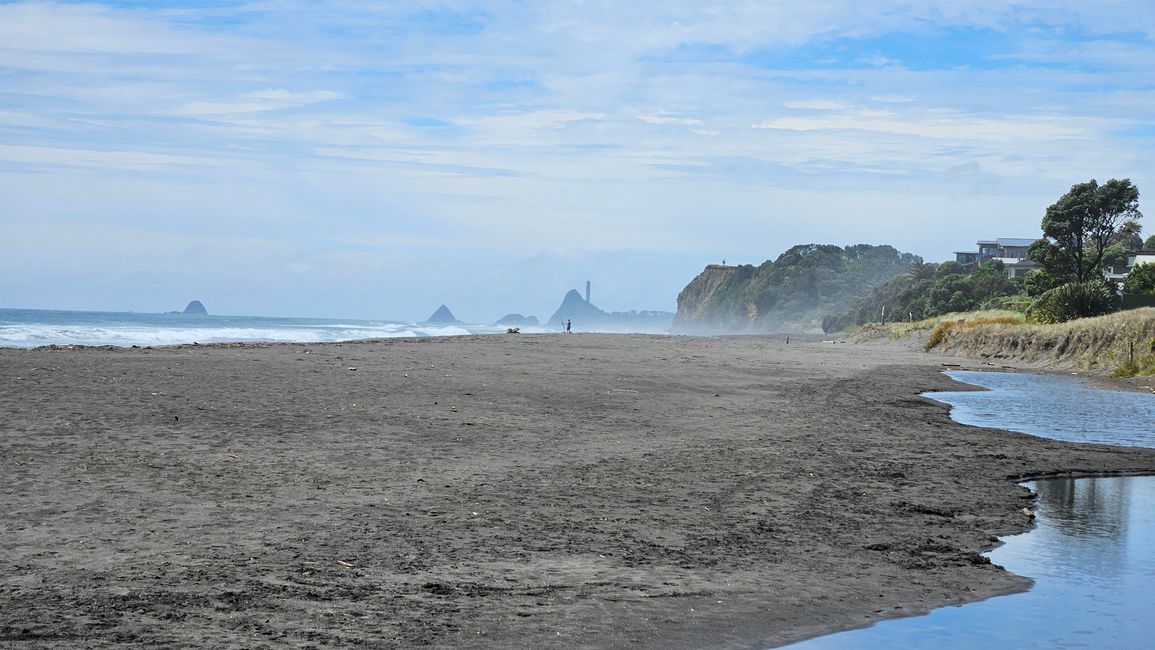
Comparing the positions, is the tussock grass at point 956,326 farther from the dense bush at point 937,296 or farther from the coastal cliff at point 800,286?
the coastal cliff at point 800,286

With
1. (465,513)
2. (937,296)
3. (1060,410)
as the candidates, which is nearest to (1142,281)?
(937,296)

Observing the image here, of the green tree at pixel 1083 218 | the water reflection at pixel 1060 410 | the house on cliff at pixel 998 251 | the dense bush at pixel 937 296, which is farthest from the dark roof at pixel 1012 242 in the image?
the water reflection at pixel 1060 410

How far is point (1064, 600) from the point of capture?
25.5ft

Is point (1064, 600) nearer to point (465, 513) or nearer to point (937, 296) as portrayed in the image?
point (465, 513)

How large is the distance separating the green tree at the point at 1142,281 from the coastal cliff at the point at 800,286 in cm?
7769

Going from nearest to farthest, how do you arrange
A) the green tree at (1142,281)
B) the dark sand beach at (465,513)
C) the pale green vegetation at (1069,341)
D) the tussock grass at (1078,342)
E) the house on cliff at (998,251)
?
the dark sand beach at (465,513) → the tussock grass at (1078,342) → the pale green vegetation at (1069,341) → the green tree at (1142,281) → the house on cliff at (998,251)

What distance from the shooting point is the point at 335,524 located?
8.38 meters

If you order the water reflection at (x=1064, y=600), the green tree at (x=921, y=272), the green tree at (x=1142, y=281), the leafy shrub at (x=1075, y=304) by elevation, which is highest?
the green tree at (x=921, y=272)

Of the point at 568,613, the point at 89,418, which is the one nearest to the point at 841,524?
the point at 568,613

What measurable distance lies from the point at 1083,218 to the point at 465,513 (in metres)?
74.0

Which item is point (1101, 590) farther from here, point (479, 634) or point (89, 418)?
point (89, 418)

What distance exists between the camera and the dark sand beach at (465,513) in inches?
251

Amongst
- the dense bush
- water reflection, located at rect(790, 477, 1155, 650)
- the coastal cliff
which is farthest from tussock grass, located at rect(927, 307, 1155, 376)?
the coastal cliff

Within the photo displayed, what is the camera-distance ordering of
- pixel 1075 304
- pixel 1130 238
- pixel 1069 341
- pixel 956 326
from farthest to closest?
pixel 1130 238 → pixel 956 326 → pixel 1075 304 → pixel 1069 341
